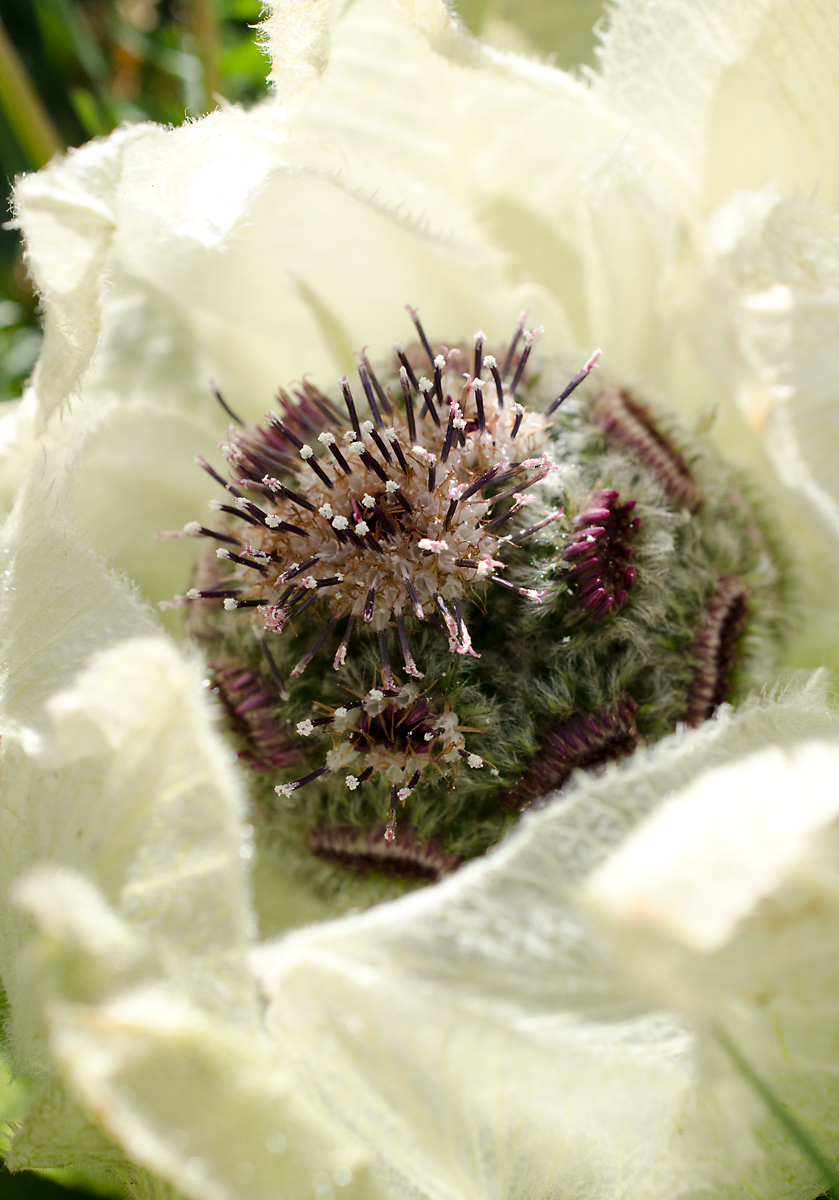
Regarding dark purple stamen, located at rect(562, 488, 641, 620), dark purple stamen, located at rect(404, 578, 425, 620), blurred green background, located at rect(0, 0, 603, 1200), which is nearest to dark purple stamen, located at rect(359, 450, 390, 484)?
dark purple stamen, located at rect(404, 578, 425, 620)

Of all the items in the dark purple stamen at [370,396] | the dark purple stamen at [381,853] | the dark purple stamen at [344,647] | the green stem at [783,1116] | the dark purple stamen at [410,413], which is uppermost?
the dark purple stamen at [370,396]

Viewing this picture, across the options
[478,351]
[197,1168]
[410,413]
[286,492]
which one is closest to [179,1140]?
[197,1168]

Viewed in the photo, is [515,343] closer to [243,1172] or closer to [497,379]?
[497,379]

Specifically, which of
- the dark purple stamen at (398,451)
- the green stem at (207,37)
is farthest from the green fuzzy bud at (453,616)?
the green stem at (207,37)

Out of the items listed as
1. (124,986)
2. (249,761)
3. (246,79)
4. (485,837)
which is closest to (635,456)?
(485,837)

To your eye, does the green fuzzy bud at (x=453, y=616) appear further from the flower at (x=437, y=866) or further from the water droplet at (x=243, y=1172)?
the water droplet at (x=243, y=1172)

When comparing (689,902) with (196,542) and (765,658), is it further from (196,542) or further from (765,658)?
(196,542)

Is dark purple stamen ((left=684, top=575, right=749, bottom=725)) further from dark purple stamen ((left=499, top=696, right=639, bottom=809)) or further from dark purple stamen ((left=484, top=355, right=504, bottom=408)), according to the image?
dark purple stamen ((left=484, top=355, right=504, bottom=408))
